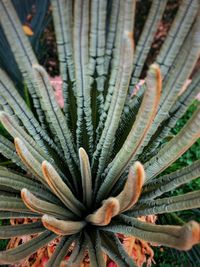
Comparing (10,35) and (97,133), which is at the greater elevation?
(10,35)

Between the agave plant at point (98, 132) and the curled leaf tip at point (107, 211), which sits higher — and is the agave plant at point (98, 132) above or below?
above

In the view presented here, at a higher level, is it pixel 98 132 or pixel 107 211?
pixel 98 132

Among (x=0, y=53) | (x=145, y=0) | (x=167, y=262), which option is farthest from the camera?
(x=145, y=0)

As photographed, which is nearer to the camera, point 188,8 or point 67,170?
point 188,8

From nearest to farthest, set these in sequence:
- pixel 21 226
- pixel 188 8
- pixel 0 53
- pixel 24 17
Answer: pixel 188 8 → pixel 21 226 → pixel 0 53 → pixel 24 17

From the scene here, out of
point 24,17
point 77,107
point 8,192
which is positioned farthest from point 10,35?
point 24,17

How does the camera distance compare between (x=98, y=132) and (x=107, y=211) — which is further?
(x=98, y=132)

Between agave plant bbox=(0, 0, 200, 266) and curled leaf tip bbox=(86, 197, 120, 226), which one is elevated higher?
agave plant bbox=(0, 0, 200, 266)

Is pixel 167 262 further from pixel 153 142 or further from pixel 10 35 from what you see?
pixel 10 35
